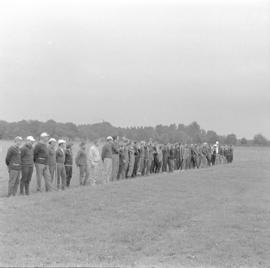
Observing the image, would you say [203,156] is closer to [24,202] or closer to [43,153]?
[43,153]

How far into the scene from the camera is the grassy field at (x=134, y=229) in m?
9.65

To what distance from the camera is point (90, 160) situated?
21031 millimetres

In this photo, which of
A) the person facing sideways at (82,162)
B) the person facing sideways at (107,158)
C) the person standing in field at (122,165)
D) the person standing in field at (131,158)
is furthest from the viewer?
the person standing in field at (131,158)

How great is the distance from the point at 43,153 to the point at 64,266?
962 centimetres

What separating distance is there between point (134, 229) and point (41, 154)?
6.94 m

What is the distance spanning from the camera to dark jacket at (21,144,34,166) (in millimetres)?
17000

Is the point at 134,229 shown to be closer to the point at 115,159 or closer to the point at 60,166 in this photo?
the point at 60,166

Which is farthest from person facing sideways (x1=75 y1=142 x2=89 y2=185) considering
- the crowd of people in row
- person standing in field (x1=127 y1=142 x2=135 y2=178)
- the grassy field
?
person standing in field (x1=127 y1=142 x2=135 y2=178)

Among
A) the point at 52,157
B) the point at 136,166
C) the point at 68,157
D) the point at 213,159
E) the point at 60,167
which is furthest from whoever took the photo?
the point at 213,159

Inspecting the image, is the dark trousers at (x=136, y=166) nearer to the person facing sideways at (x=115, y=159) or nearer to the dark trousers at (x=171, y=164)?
the person facing sideways at (x=115, y=159)

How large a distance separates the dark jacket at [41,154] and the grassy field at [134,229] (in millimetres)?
1773

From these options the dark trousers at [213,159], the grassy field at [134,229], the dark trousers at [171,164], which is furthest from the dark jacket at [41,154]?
the dark trousers at [213,159]

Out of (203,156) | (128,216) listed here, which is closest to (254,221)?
(128,216)

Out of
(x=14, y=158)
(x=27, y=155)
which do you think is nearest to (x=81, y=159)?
(x=27, y=155)
